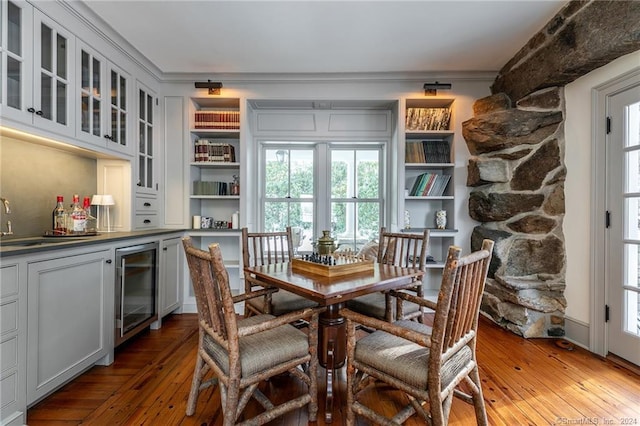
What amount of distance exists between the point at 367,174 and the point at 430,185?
2.62 feet

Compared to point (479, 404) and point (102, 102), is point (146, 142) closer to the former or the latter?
point (102, 102)

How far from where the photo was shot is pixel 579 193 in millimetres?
2490

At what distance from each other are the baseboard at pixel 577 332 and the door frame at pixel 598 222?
0.05 meters

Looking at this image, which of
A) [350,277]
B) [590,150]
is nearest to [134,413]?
[350,277]

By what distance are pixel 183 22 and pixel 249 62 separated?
2.42 ft

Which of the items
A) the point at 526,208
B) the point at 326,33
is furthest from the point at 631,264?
the point at 326,33

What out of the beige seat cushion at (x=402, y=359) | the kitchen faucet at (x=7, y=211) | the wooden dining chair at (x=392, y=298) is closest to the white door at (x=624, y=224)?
the wooden dining chair at (x=392, y=298)

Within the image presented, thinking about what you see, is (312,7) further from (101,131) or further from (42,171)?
(42,171)

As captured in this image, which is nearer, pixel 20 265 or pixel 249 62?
pixel 20 265

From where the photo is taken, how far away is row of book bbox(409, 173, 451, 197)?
3.34m

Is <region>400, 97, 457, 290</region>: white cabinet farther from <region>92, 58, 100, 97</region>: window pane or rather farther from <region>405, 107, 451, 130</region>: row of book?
<region>92, 58, 100, 97</region>: window pane

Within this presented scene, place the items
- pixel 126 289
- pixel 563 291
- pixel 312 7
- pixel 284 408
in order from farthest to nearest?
pixel 563 291 < pixel 126 289 < pixel 312 7 < pixel 284 408

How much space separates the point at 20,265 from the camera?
1490 mm

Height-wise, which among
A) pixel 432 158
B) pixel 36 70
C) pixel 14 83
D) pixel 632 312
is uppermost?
pixel 36 70
